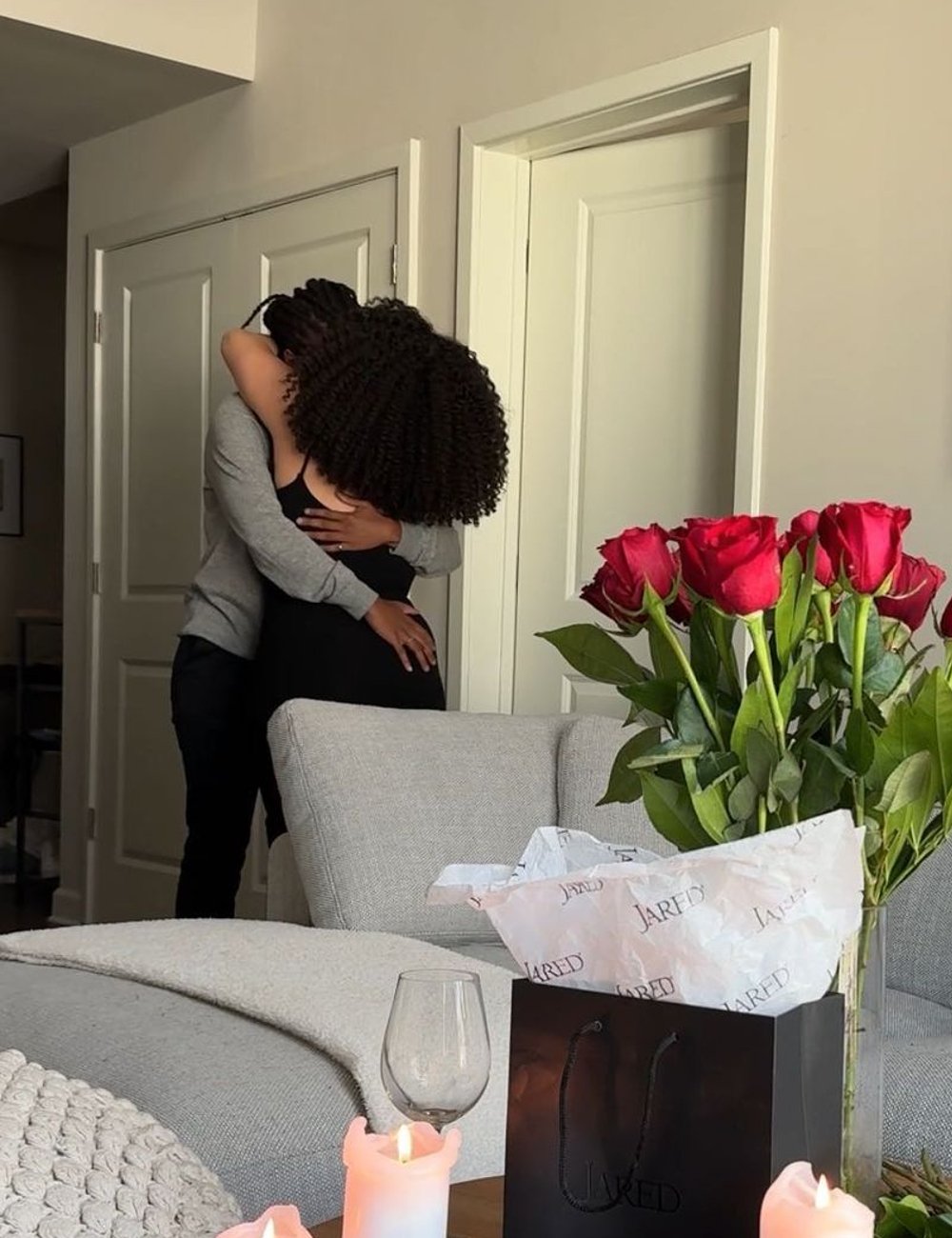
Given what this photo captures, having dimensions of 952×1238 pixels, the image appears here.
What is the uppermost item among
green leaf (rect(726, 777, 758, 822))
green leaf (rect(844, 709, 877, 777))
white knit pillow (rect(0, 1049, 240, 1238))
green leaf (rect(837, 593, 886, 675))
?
green leaf (rect(837, 593, 886, 675))

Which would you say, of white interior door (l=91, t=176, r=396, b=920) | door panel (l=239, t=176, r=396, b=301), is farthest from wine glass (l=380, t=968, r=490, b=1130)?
white interior door (l=91, t=176, r=396, b=920)

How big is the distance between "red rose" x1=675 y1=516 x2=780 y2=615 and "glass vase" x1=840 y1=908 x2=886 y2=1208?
213mm

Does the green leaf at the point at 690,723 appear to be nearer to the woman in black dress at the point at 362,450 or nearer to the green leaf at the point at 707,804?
the green leaf at the point at 707,804

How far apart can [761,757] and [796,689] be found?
0.06 meters

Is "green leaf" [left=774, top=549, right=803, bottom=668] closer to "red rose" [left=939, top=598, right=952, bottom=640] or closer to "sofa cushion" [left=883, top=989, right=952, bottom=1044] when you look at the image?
"red rose" [left=939, top=598, right=952, bottom=640]

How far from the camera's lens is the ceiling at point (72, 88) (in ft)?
12.7

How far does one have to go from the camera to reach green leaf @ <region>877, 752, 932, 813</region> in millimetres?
888

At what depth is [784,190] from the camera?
2.90m

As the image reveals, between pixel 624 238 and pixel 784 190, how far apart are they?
53 centimetres

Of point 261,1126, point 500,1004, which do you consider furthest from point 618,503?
point 261,1126

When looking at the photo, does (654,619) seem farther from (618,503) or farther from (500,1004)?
(618,503)

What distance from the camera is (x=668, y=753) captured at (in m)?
0.89

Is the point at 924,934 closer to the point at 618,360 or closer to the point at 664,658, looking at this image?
the point at 664,658

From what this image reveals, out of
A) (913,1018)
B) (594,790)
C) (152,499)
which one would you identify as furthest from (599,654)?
(152,499)
